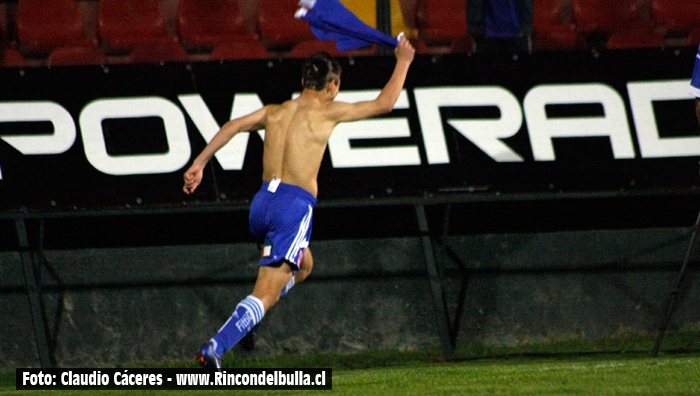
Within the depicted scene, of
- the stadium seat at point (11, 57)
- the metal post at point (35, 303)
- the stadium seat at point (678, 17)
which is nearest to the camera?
the metal post at point (35, 303)

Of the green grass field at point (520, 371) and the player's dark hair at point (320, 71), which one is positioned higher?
the player's dark hair at point (320, 71)

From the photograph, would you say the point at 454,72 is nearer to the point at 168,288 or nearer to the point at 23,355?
the point at 168,288

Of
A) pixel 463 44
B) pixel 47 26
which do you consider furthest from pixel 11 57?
pixel 463 44

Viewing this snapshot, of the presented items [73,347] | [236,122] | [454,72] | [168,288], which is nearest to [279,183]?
[236,122]

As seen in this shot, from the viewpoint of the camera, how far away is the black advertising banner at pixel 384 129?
7965 millimetres

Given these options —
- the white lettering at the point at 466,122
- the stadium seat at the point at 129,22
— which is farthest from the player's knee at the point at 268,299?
the stadium seat at the point at 129,22

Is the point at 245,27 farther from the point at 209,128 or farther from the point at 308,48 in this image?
the point at 209,128

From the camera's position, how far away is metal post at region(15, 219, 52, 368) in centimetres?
849

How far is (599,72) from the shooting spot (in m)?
8.25

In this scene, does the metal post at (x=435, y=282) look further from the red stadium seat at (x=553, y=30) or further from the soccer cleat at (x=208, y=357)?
the soccer cleat at (x=208, y=357)

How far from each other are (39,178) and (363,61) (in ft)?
8.95

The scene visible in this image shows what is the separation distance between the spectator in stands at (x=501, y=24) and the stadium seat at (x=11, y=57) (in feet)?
13.9

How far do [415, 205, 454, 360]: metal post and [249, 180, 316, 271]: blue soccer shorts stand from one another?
2.53 meters

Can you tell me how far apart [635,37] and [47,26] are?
19.2 feet
